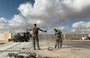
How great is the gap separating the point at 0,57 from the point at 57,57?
9.37 feet

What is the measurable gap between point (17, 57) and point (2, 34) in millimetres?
44336

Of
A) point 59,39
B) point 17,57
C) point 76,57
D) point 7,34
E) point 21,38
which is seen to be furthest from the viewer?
point 7,34

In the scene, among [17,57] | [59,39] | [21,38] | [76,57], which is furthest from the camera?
[21,38]

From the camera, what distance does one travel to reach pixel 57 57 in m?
12.1

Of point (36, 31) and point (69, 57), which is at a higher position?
point (36, 31)

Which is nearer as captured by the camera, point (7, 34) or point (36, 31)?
point (36, 31)

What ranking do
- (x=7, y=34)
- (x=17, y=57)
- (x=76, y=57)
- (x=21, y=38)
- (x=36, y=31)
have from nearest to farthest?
(x=17, y=57), (x=76, y=57), (x=36, y=31), (x=21, y=38), (x=7, y=34)

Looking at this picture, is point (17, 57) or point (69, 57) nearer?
point (17, 57)

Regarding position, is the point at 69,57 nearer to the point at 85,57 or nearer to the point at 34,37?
the point at 85,57

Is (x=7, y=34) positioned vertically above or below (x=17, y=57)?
above

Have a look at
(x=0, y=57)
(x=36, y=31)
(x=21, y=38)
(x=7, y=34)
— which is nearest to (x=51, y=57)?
(x=0, y=57)

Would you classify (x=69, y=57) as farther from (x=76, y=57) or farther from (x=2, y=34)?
(x=2, y=34)

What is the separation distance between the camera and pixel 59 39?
20.8 metres

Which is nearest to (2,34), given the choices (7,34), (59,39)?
(7,34)
